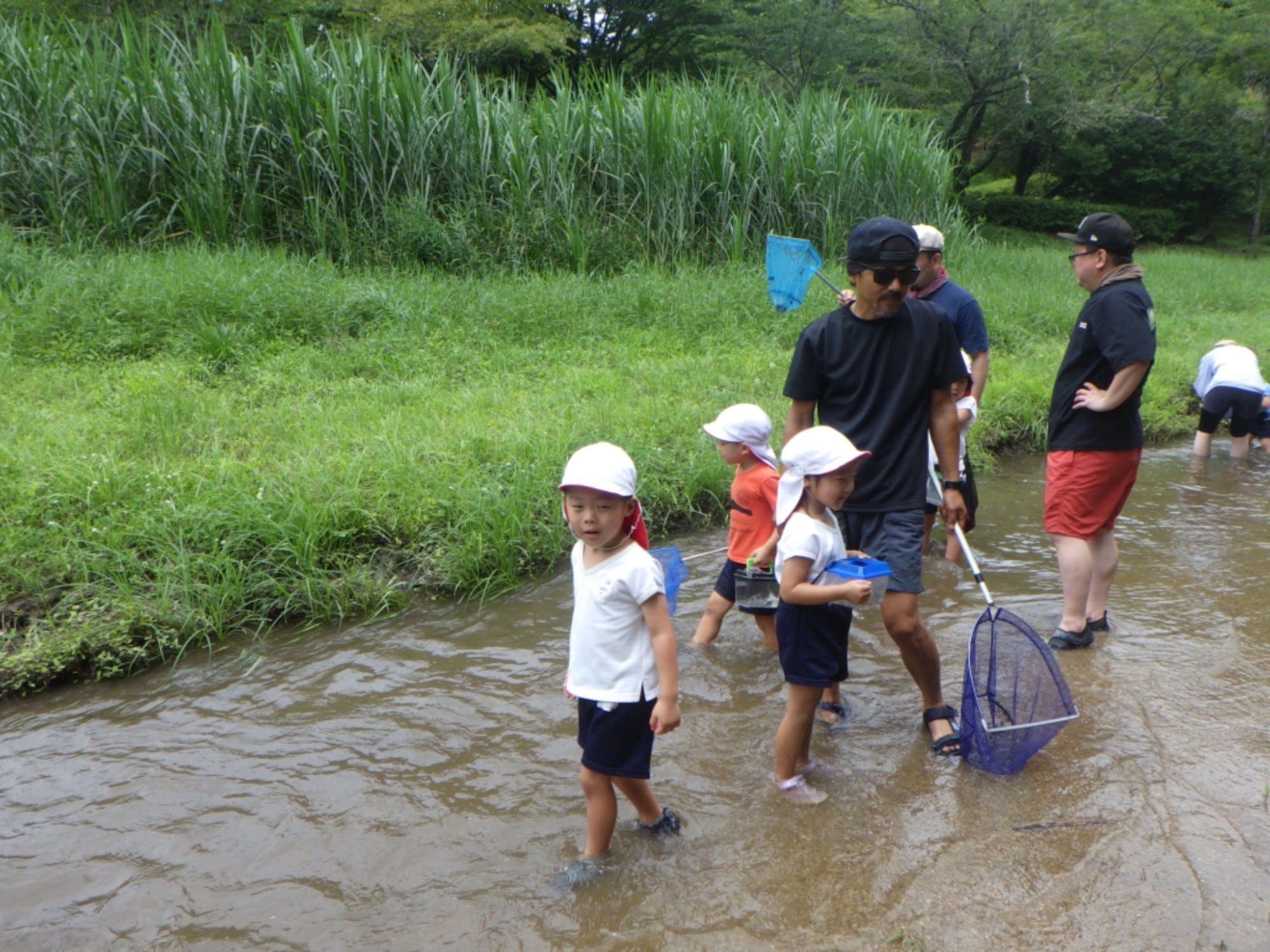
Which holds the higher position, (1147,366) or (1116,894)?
(1147,366)

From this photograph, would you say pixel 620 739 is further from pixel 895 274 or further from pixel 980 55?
pixel 980 55

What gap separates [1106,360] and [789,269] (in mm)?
1750

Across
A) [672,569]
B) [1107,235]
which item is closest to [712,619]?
[672,569]

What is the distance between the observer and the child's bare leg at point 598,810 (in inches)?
117

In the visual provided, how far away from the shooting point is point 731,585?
4.55 metres

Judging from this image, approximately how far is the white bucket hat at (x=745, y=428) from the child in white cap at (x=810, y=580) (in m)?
0.88

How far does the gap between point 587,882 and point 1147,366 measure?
3.04m

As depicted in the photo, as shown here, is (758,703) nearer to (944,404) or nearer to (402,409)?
(944,404)

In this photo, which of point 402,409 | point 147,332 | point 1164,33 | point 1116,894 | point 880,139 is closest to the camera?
point 1116,894

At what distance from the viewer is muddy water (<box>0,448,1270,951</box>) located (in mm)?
2830

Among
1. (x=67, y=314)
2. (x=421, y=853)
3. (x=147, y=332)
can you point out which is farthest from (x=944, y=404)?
(x=67, y=314)

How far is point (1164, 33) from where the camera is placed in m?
29.1

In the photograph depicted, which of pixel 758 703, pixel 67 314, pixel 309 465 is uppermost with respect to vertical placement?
pixel 67 314

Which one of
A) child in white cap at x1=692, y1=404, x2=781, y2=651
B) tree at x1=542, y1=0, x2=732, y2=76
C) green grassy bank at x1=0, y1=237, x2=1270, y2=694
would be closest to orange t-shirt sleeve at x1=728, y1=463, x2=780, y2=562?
child in white cap at x1=692, y1=404, x2=781, y2=651
